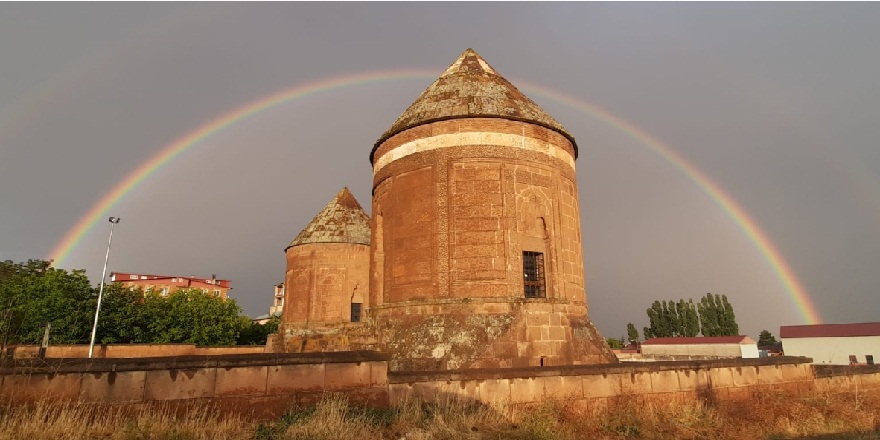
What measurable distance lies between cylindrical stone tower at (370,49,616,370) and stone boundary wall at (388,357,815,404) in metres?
3.08

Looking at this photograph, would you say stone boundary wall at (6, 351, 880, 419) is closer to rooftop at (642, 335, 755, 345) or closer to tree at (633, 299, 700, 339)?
rooftop at (642, 335, 755, 345)

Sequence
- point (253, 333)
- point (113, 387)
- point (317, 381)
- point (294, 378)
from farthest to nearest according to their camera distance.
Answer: point (253, 333) → point (317, 381) → point (294, 378) → point (113, 387)

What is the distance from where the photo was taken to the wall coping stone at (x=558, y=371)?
8.93 meters

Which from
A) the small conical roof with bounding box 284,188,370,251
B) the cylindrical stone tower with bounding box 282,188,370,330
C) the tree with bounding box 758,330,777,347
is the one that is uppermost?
the small conical roof with bounding box 284,188,370,251

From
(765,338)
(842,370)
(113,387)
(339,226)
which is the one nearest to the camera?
(113,387)

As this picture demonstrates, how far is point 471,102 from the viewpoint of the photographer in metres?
15.2

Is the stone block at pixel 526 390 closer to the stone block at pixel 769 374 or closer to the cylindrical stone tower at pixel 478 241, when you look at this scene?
the cylindrical stone tower at pixel 478 241

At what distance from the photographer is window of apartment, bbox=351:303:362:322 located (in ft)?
85.2

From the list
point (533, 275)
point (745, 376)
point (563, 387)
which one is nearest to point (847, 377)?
point (745, 376)

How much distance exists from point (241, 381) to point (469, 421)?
406 cm

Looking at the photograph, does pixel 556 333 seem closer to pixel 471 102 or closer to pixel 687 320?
pixel 471 102

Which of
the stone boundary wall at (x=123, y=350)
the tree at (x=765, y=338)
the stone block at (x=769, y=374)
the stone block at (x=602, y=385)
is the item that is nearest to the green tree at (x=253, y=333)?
the stone boundary wall at (x=123, y=350)

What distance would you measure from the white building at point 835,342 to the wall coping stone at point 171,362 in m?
55.7

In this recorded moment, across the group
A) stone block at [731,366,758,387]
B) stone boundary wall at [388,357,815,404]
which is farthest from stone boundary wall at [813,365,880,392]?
stone block at [731,366,758,387]
